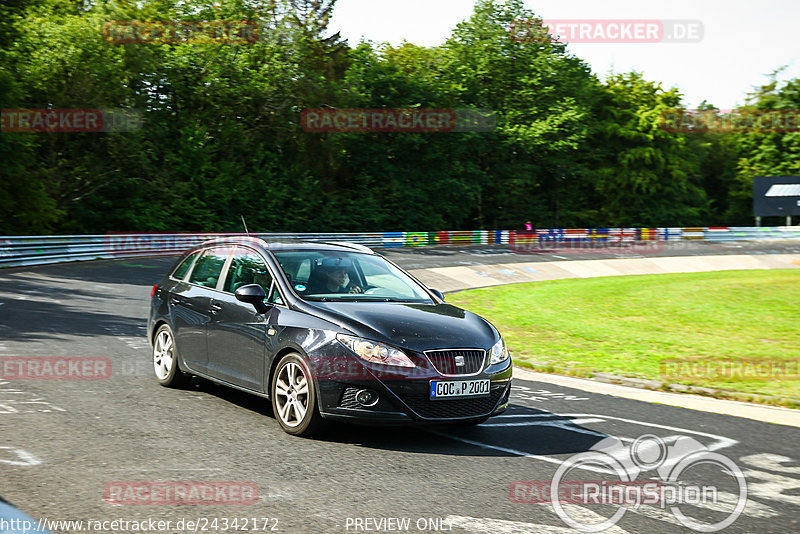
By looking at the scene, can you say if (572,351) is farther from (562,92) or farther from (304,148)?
(562,92)

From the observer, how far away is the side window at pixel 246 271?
7.90 metres

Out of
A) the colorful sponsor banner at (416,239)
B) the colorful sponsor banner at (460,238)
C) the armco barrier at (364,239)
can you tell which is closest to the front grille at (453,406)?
the armco barrier at (364,239)

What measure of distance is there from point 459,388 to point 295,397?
4.57 feet

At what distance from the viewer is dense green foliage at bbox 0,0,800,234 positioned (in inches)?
1540

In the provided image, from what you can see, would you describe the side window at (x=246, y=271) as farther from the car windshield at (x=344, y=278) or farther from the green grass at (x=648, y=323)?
the green grass at (x=648, y=323)

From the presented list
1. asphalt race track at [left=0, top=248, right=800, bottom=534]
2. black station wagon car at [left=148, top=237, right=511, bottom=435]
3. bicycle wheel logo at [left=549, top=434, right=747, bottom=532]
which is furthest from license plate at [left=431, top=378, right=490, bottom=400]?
bicycle wheel logo at [left=549, top=434, right=747, bottom=532]

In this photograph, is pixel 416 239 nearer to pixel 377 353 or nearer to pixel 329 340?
pixel 329 340

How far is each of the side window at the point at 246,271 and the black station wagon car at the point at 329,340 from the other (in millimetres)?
14

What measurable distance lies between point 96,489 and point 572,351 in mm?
10287

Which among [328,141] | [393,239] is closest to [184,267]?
[393,239]

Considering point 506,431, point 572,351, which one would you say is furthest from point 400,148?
point 506,431

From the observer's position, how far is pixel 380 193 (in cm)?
5500

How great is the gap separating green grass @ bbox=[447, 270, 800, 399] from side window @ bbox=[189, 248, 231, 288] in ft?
18.4

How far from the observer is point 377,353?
6672 millimetres
